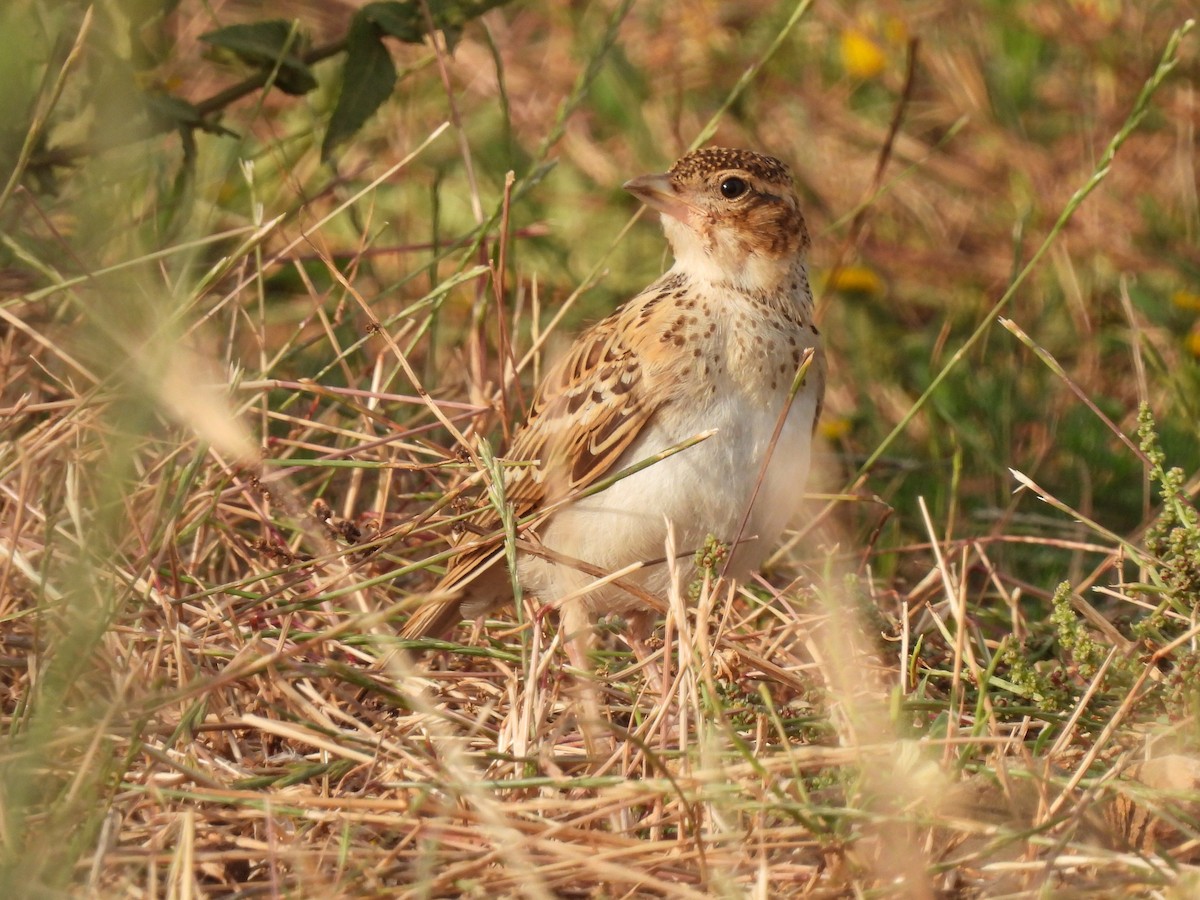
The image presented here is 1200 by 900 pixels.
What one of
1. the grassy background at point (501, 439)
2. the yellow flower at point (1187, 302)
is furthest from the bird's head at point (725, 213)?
the yellow flower at point (1187, 302)

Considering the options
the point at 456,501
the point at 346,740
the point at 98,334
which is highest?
the point at 98,334

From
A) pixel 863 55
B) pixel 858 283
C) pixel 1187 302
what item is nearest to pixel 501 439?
pixel 858 283

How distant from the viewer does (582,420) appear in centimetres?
492

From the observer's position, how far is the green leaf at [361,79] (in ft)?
17.3

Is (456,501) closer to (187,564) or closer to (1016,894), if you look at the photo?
(187,564)

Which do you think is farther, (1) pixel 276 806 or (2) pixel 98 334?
(2) pixel 98 334

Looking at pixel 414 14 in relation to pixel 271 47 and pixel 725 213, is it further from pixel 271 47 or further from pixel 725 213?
pixel 725 213

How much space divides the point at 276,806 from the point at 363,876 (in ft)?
0.87

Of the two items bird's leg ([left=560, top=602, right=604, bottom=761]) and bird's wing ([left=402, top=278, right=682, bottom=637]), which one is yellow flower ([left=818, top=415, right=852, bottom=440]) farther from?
bird's leg ([left=560, top=602, right=604, bottom=761])

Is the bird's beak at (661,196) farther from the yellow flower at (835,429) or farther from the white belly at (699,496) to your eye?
the yellow flower at (835,429)

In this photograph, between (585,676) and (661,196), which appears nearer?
(585,676)

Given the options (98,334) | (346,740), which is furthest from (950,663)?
(98,334)

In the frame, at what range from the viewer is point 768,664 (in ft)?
13.9

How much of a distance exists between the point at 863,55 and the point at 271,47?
3.98 m
